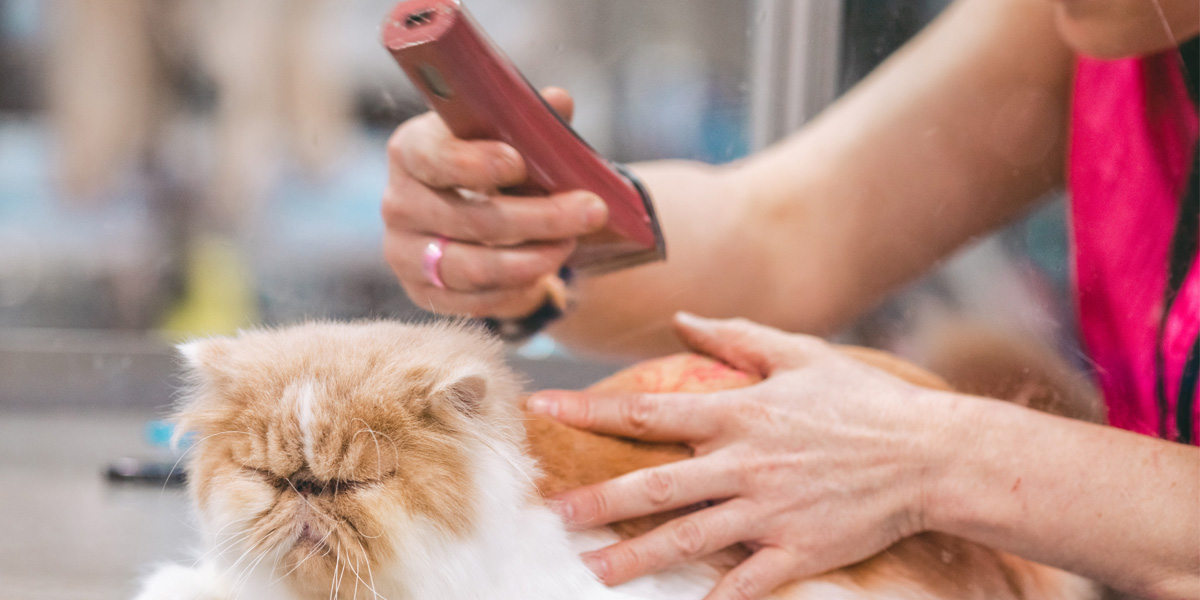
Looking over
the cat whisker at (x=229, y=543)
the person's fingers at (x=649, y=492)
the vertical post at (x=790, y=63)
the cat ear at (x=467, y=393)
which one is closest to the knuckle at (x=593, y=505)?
the person's fingers at (x=649, y=492)

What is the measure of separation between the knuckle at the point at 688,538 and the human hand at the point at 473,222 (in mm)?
209

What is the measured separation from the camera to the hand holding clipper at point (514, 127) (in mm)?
450

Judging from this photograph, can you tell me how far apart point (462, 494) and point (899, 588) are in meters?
0.34

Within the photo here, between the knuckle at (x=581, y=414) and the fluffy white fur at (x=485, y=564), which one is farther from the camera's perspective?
the knuckle at (x=581, y=414)

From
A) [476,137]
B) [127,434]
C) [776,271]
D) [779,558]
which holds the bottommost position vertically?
[127,434]

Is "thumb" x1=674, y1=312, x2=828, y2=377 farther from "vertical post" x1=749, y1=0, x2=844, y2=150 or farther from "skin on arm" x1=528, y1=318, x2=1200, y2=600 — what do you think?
"vertical post" x1=749, y1=0, x2=844, y2=150

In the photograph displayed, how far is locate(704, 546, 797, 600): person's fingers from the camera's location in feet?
1.71

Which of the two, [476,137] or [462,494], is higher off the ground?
[476,137]

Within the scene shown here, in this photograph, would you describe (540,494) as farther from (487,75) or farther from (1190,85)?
(1190,85)

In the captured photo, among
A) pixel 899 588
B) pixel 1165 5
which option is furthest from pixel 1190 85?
pixel 899 588

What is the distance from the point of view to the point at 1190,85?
0.60 meters

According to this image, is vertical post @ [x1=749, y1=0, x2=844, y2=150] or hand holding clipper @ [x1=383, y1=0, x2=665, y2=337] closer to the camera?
hand holding clipper @ [x1=383, y1=0, x2=665, y2=337]

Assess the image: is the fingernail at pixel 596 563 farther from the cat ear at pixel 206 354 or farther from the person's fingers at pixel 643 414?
the cat ear at pixel 206 354

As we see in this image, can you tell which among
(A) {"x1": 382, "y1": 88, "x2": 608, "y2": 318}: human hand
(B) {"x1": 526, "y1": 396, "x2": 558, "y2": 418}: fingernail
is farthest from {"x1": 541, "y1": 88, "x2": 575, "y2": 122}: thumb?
(B) {"x1": 526, "y1": 396, "x2": 558, "y2": 418}: fingernail
